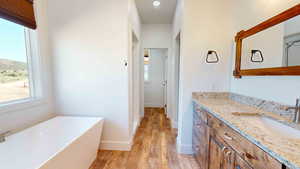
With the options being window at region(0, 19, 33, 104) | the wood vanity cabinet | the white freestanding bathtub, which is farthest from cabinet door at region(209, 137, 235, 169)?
window at region(0, 19, 33, 104)

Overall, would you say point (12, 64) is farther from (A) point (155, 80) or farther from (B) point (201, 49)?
(A) point (155, 80)

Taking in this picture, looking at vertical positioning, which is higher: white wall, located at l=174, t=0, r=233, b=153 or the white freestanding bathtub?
white wall, located at l=174, t=0, r=233, b=153

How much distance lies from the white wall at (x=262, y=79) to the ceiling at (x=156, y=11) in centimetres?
139

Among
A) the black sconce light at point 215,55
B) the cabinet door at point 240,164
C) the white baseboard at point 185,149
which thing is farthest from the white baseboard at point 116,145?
the black sconce light at point 215,55

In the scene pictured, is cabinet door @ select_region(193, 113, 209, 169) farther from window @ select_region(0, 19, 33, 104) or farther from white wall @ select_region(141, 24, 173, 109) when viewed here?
white wall @ select_region(141, 24, 173, 109)

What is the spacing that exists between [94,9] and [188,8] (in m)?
1.56

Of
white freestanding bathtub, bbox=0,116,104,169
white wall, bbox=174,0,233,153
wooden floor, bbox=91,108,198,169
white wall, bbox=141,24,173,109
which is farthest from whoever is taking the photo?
white wall, bbox=141,24,173,109

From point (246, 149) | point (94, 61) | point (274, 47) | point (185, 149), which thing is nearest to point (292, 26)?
point (274, 47)

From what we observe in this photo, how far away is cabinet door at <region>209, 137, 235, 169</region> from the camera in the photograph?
1.17m

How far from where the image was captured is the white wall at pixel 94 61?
2311 mm

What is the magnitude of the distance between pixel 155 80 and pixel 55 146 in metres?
4.43

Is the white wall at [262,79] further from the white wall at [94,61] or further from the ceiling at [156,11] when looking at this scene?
the white wall at [94,61]

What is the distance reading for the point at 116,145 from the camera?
96.6 inches

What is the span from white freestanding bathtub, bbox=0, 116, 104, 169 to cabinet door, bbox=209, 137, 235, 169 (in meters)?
1.52
